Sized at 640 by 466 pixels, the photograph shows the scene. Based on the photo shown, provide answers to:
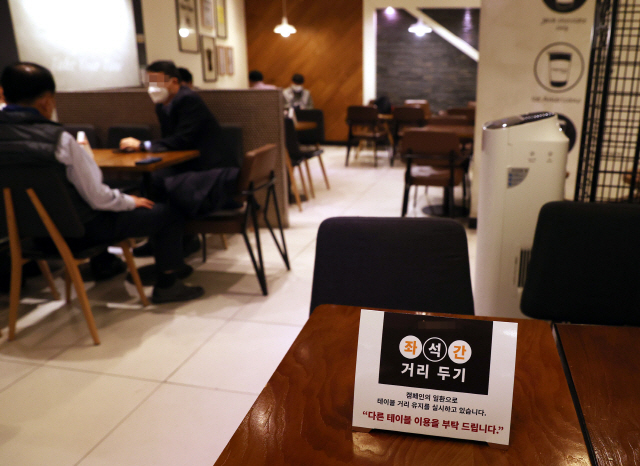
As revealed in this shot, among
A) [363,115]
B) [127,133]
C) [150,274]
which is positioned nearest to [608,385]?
[150,274]

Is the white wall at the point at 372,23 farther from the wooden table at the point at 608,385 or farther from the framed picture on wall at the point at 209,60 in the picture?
the wooden table at the point at 608,385

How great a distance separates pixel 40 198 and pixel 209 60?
6.23 m

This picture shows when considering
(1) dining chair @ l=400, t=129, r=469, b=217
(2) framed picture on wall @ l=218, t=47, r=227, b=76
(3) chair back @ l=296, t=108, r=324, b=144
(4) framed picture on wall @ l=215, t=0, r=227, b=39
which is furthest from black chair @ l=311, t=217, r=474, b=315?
(4) framed picture on wall @ l=215, t=0, r=227, b=39

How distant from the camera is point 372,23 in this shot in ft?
31.2

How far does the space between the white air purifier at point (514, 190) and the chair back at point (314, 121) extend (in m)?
4.28

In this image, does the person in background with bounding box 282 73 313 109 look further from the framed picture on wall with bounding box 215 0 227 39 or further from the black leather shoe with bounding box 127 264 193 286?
the black leather shoe with bounding box 127 264 193 286

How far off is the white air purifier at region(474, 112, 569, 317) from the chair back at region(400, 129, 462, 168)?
69.0 inches

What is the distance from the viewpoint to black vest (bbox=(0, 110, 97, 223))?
7.45 feet

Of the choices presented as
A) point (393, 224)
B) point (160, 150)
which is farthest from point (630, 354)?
point (160, 150)

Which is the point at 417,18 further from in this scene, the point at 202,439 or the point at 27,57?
the point at 202,439

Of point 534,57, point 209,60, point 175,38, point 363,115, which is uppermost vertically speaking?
point 175,38

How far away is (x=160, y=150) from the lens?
3.34 meters

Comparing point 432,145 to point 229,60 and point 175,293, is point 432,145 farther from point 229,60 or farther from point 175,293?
point 229,60

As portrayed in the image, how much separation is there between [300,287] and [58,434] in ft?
5.24
